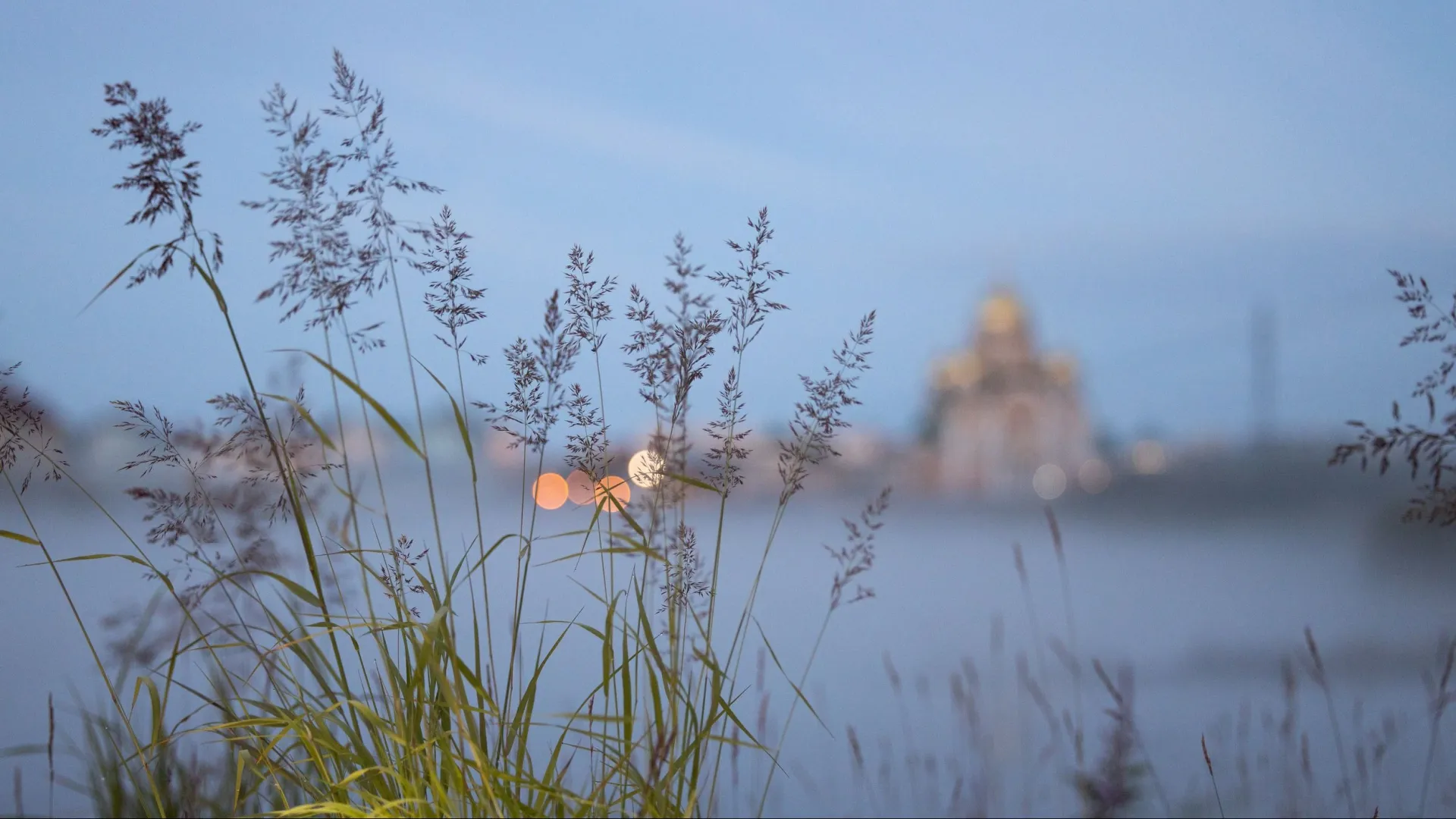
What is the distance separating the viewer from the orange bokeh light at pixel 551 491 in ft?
4.94

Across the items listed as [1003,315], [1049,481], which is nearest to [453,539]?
[1049,481]

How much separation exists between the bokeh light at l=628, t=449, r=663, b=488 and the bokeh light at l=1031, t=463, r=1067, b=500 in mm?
5593

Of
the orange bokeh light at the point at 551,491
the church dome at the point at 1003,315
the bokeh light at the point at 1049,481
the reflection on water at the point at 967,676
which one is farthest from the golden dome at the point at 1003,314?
the orange bokeh light at the point at 551,491

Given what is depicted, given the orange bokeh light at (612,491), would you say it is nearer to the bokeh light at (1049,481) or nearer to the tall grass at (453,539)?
the tall grass at (453,539)

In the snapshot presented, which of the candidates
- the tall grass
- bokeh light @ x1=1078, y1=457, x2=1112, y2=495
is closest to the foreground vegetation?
the tall grass

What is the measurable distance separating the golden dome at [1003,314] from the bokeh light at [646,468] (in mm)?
21352

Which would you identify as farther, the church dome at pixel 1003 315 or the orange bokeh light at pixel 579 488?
the church dome at pixel 1003 315

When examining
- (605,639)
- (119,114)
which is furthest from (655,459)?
(119,114)

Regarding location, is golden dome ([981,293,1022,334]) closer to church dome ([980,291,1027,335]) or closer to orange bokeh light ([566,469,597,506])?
church dome ([980,291,1027,335])

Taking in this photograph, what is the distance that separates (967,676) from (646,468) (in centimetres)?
166

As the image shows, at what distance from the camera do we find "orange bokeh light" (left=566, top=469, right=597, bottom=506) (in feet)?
4.71

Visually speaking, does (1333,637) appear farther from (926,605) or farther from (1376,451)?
(1376,451)

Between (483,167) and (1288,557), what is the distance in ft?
21.3

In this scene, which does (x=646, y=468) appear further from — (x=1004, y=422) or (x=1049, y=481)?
(x=1004, y=422)
